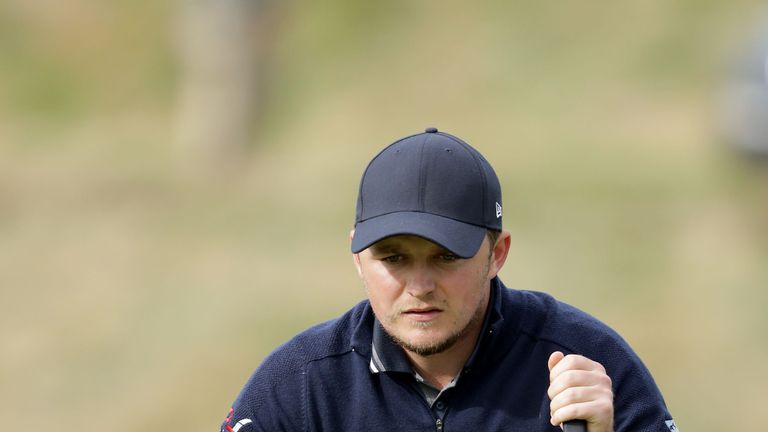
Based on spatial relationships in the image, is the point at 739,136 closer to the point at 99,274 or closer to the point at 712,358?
the point at 712,358

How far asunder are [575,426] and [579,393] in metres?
0.08

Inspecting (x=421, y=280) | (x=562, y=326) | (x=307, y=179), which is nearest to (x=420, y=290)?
(x=421, y=280)

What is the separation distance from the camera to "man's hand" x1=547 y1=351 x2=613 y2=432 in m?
3.00

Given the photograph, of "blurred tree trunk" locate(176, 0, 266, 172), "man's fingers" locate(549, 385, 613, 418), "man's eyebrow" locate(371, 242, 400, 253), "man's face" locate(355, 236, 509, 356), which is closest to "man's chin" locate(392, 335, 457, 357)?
"man's face" locate(355, 236, 509, 356)

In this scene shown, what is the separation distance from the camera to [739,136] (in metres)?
12.5

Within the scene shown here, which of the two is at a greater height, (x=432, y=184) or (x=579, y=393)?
(x=432, y=184)

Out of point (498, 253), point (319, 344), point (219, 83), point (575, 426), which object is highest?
point (219, 83)

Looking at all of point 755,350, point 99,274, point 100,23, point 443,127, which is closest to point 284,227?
point 99,274

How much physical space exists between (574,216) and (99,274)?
469 cm

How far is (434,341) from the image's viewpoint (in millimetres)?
3221

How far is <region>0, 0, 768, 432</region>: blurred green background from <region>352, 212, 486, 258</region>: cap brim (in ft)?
18.2

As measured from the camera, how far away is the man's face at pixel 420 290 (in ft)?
10.4

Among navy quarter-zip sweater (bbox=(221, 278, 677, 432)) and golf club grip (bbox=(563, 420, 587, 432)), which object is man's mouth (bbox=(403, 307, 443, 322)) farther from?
golf club grip (bbox=(563, 420, 587, 432))

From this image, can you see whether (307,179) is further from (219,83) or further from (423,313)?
(423,313)
